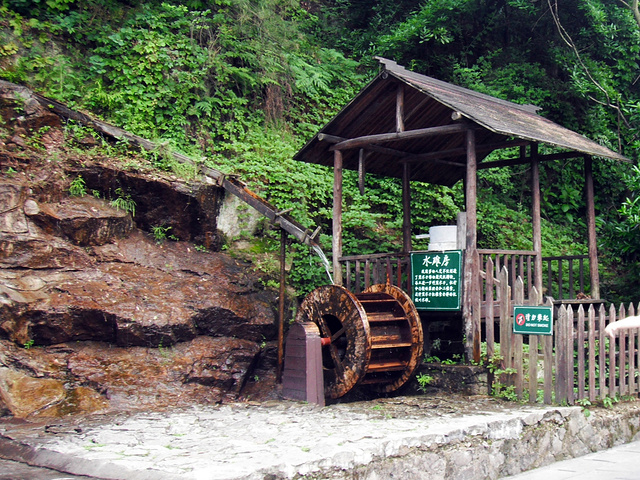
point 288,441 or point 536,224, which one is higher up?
point 536,224

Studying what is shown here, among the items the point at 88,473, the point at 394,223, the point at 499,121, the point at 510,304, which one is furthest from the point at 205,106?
the point at 88,473

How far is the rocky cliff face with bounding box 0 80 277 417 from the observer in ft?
24.9

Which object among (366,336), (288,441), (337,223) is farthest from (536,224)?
(288,441)

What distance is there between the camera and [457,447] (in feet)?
18.4

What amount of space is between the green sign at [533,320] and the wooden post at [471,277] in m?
0.76

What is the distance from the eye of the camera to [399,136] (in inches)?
359

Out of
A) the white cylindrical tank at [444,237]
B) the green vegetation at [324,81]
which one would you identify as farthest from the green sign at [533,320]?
the green vegetation at [324,81]

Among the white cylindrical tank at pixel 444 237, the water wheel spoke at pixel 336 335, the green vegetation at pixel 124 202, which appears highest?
the green vegetation at pixel 124 202

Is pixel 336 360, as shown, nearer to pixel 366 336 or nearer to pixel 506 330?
pixel 366 336

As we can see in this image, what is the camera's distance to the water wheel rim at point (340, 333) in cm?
831

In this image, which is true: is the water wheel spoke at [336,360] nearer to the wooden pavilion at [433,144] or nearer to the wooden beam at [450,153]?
the wooden pavilion at [433,144]

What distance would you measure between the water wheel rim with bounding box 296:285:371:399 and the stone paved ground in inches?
36.4

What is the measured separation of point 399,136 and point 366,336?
10.0ft

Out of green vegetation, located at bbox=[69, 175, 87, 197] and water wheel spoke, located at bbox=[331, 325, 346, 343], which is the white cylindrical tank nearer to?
water wheel spoke, located at bbox=[331, 325, 346, 343]
